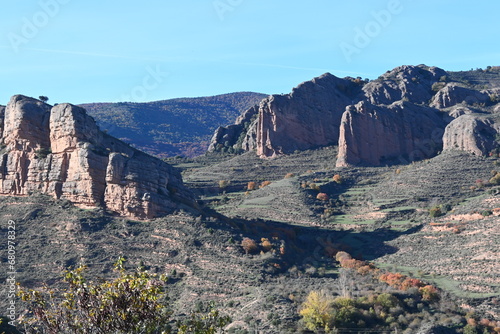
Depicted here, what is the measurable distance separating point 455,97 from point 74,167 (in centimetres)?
7691

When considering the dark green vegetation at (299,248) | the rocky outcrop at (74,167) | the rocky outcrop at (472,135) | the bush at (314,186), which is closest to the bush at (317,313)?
the dark green vegetation at (299,248)

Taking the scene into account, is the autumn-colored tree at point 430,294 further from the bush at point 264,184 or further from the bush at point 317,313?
the bush at point 264,184

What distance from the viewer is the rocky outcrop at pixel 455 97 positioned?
119875mm

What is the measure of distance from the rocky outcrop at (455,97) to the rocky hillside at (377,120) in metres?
0.10

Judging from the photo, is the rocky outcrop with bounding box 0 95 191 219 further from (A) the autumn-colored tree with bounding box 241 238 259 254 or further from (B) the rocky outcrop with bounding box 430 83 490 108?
(B) the rocky outcrop with bounding box 430 83 490 108

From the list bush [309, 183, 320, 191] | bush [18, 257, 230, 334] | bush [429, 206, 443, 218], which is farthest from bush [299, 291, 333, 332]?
bush [309, 183, 320, 191]

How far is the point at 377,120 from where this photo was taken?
350ft

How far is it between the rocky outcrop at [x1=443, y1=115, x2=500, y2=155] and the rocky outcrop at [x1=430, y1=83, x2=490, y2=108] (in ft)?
63.3

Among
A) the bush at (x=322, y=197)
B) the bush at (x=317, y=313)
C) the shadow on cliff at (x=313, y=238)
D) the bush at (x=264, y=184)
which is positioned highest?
the bush at (x=264, y=184)

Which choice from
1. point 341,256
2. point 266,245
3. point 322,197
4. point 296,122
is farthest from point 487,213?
point 296,122

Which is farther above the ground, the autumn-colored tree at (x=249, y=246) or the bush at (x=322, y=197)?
the bush at (x=322, y=197)

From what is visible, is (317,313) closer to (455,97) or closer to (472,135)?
(472,135)

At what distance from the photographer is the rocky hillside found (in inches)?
4071

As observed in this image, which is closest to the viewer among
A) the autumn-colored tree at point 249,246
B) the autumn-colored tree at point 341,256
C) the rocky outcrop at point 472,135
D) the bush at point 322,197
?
the autumn-colored tree at point 249,246
